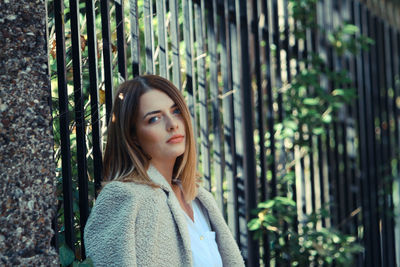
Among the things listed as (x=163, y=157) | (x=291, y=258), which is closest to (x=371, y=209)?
(x=291, y=258)

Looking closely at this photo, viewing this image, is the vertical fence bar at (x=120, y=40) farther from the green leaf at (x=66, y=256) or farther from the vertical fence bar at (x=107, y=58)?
the green leaf at (x=66, y=256)

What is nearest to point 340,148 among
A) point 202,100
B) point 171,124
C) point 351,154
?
point 351,154

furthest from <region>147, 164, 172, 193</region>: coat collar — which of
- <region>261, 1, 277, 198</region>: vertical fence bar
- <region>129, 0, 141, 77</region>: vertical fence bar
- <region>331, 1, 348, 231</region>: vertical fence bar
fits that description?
<region>331, 1, 348, 231</region>: vertical fence bar

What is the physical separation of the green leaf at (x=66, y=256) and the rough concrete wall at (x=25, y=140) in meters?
0.16

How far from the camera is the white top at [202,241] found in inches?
100

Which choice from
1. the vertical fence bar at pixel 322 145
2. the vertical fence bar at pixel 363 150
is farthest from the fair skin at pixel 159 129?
the vertical fence bar at pixel 363 150

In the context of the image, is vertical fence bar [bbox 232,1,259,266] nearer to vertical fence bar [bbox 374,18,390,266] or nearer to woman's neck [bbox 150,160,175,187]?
woman's neck [bbox 150,160,175,187]

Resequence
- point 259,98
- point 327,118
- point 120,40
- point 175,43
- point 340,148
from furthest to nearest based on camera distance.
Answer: point 340,148 < point 327,118 < point 259,98 < point 175,43 < point 120,40

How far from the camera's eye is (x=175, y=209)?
98.0 inches

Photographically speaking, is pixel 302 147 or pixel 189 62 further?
pixel 302 147

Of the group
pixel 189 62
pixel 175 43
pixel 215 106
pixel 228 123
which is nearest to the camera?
pixel 175 43

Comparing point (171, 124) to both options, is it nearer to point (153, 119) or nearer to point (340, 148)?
point (153, 119)

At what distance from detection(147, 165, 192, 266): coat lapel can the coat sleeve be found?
110 millimetres

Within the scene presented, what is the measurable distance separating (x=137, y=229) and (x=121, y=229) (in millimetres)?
77
